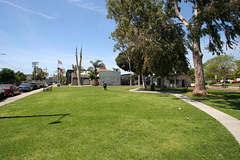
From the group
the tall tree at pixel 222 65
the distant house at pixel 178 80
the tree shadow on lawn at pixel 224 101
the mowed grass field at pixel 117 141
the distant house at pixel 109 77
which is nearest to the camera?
the mowed grass field at pixel 117 141

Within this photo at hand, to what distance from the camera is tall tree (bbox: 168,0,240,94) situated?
11125 mm

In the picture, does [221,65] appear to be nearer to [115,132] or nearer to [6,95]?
[115,132]

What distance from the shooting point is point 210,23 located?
41.8 ft

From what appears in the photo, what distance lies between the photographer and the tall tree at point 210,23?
36.5ft

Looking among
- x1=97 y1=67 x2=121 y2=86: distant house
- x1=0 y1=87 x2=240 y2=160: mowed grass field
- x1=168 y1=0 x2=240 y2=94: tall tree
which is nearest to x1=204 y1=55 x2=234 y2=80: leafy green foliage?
x1=168 y1=0 x2=240 y2=94: tall tree

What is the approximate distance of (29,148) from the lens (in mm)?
3646

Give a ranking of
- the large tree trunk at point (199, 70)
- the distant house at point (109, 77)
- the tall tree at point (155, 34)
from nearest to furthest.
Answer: the tall tree at point (155, 34) < the large tree trunk at point (199, 70) < the distant house at point (109, 77)

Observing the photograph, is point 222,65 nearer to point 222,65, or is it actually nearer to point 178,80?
point 222,65

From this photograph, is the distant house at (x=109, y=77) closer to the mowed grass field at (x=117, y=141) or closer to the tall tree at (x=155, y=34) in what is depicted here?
the tall tree at (x=155, y=34)

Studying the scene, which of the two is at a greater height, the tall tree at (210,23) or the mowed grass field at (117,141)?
the tall tree at (210,23)

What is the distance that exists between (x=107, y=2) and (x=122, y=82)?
3583 cm

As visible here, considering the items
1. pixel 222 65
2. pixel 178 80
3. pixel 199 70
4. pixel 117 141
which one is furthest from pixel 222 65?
pixel 117 141

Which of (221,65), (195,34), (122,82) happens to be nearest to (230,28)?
(195,34)

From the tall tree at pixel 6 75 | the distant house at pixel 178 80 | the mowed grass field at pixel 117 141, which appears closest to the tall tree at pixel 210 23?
the mowed grass field at pixel 117 141
